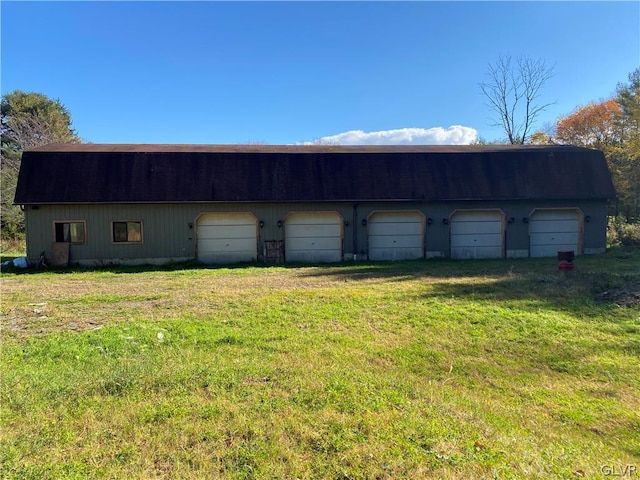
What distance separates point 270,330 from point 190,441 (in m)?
2.94

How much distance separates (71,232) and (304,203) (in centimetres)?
907

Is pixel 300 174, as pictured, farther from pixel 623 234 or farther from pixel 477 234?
pixel 623 234

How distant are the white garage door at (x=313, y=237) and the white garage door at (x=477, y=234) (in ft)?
16.9

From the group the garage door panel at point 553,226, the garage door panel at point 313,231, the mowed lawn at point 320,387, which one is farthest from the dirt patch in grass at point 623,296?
the garage door panel at point 313,231

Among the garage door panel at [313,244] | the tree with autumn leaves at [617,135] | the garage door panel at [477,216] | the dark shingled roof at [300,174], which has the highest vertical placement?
the tree with autumn leaves at [617,135]

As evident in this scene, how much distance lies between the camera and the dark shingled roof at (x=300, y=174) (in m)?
15.2

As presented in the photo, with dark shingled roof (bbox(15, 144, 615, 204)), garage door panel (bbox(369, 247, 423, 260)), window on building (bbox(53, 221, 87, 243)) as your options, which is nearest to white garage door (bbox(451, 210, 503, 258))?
dark shingled roof (bbox(15, 144, 615, 204))

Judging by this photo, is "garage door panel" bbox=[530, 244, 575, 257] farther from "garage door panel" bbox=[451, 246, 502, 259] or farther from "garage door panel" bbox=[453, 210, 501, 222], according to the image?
"garage door panel" bbox=[453, 210, 501, 222]

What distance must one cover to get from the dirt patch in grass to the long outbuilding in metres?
8.90

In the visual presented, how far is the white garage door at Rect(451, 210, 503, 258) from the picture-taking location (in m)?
17.1

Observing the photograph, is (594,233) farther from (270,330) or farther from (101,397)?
(101,397)

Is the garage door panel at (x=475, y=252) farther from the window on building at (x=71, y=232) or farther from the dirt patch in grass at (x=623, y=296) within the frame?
the window on building at (x=71, y=232)

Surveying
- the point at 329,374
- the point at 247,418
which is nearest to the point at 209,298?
the point at 329,374

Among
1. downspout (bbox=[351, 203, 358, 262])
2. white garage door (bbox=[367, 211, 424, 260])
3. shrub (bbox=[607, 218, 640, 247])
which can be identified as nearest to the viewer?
downspout (bbox=[351, 203, 358, 262])
